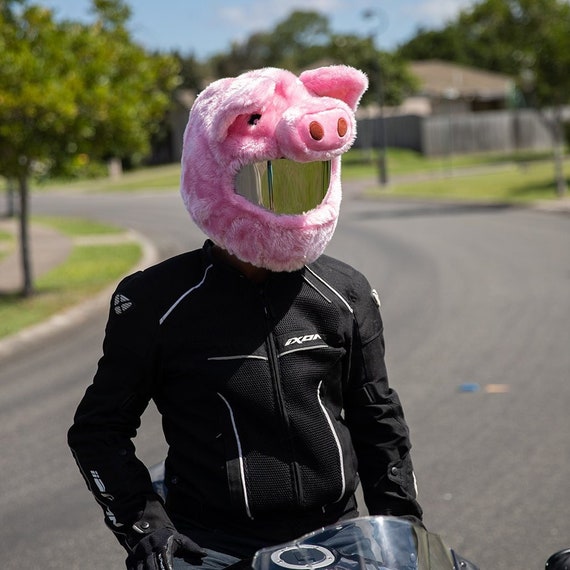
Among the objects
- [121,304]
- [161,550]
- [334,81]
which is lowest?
[161,550]

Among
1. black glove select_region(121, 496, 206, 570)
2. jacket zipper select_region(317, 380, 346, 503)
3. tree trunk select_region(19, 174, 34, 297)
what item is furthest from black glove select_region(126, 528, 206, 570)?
tree trunk select_region(19, 174, 34, 297)

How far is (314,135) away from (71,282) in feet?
40.5

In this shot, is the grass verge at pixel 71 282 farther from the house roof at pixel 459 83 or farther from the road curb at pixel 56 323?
the house roof at pixel 459 83

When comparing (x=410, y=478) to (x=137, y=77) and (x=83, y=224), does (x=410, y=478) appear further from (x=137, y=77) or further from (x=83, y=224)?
(x=83, y=224)

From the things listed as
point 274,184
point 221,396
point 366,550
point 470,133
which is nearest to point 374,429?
point 221,396

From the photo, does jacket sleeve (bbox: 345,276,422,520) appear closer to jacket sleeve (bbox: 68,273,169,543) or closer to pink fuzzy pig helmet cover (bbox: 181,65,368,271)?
pink fuzzy pig helmet cover (bbox: 181,65,368,271)

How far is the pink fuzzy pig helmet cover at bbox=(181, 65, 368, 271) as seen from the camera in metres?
2.31

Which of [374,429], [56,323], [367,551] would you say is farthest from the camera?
[56,323]

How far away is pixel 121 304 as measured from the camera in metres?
2.40

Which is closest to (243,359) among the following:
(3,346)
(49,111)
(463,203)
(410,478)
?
(410,478)

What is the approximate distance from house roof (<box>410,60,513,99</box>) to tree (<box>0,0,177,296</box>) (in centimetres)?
4618

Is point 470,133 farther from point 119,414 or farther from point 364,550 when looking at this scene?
point 364,550

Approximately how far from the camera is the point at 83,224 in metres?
24.7

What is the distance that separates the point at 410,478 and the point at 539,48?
21.8m
